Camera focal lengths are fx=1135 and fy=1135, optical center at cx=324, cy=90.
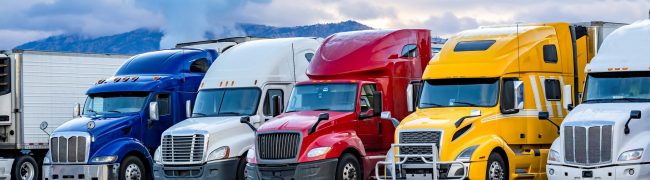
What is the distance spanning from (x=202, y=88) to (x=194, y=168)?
238cm

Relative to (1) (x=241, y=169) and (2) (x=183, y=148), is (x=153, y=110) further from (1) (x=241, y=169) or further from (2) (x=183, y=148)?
(1) (x=241, y=169)

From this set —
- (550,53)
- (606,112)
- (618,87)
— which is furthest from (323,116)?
(618,87)

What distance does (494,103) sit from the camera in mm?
20422

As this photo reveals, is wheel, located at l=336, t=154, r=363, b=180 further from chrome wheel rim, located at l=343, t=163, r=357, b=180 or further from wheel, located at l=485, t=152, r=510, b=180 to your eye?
wheel, located at l=485, t=152, r=510, b=180

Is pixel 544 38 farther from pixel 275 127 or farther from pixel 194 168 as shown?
pixel 194 168

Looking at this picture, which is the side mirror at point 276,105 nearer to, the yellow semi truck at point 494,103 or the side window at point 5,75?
the yellow semi truck at point 494,103

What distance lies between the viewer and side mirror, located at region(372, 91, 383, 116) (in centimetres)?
2177

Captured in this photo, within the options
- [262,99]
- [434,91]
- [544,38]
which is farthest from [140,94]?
[544,38]

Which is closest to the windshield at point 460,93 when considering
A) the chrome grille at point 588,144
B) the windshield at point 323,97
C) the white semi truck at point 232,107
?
the windshield at point 323,97

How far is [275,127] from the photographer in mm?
21297

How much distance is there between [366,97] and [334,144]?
1.64 meters

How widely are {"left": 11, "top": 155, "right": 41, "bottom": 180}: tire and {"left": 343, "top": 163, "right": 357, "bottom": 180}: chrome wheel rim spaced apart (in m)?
11.2

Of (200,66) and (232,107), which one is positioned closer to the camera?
(232,107)

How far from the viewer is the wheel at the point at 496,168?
19766 mm
